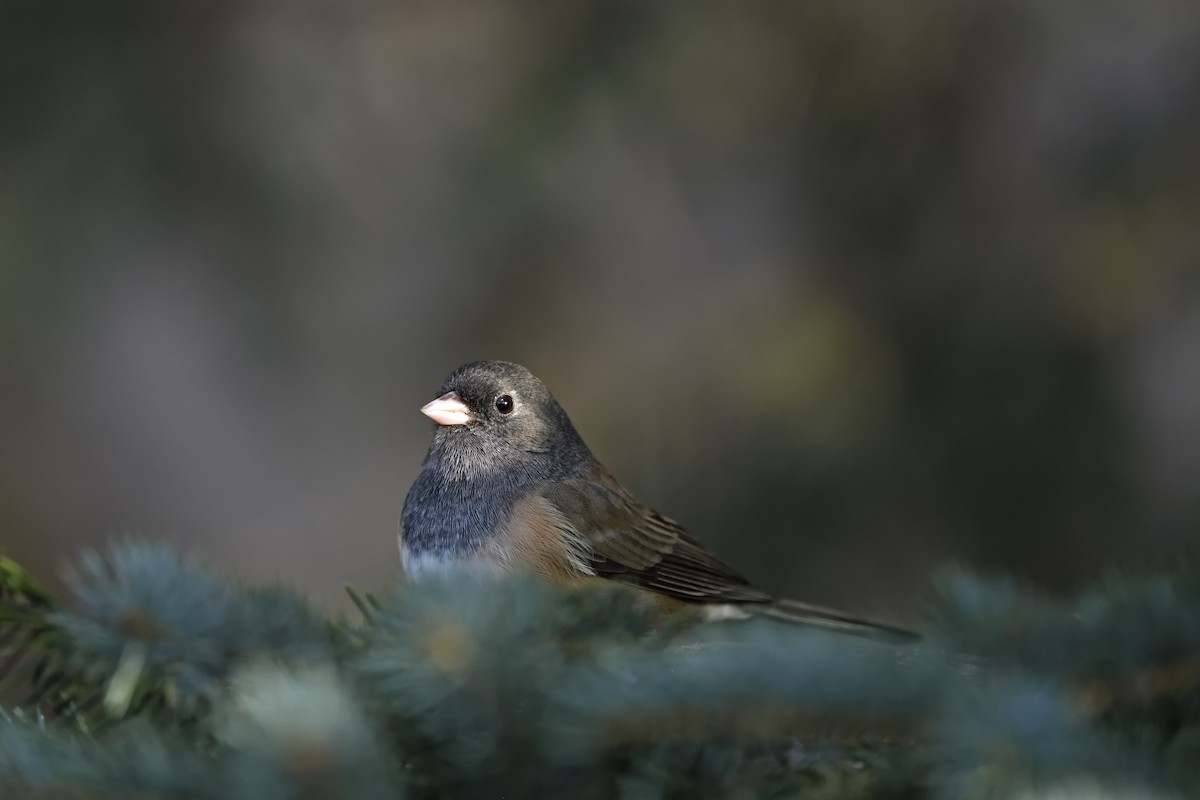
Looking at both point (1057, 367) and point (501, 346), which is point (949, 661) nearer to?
point (1057, 367)

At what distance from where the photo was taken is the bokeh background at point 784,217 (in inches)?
92.4

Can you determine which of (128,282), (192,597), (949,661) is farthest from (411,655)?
(128,282)

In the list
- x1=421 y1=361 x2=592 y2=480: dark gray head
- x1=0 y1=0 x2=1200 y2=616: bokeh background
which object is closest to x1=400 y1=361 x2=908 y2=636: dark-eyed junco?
x1=421 y1=361 x2=592 y2=480: dark gray head

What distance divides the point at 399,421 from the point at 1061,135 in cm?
225

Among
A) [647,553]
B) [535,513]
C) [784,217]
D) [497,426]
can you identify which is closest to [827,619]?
[647,553]

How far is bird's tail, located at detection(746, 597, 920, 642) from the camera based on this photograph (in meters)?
1.85

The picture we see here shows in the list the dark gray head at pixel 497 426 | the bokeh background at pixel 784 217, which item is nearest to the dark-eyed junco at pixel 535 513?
the dark gray head at pixel 497 426

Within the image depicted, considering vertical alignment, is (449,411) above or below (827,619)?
above

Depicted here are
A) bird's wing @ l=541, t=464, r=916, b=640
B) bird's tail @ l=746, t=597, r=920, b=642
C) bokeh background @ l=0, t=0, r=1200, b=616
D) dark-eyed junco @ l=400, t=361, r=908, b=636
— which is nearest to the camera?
bird's tail @ l=746, t=597, r=920, b=642

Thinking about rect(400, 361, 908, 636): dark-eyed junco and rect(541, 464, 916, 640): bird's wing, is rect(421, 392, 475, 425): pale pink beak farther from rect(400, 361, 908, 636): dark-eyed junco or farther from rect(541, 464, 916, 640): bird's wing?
rect(541, 464, 916, 640): bird's wing

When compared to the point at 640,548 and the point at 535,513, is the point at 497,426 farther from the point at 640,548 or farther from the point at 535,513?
the point at 640,548

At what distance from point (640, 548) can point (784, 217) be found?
3.50ft

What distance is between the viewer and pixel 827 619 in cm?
209

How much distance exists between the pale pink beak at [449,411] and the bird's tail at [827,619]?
648 millimetres
